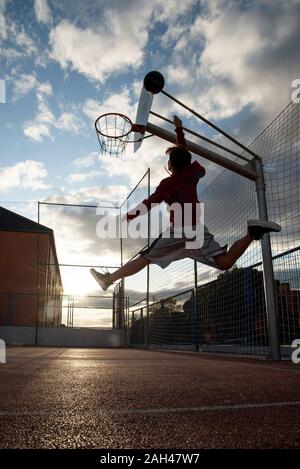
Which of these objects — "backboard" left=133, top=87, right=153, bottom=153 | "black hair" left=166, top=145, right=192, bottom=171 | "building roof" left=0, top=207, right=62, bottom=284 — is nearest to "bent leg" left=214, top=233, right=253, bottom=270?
"black hair" left=166, top=145, right=192, bottom=171

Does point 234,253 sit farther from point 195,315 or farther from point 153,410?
point 195,315

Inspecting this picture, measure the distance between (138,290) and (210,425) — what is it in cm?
1258

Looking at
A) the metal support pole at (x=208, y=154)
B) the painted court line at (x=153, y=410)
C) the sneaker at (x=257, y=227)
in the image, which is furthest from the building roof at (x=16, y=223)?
the painted court line at (x=153, y=410)

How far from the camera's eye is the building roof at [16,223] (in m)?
22.8

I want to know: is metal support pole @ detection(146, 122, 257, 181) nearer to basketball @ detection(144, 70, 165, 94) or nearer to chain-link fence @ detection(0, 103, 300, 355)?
chain-link fence @ detection(0, 103, 300, 355)

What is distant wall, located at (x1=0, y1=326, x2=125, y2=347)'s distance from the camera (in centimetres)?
1756

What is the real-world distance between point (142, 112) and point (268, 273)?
3.77 metres

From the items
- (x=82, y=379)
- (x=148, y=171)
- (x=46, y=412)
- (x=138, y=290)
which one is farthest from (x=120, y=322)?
(x=46, y=412)

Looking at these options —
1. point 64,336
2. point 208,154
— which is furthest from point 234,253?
point 64,336

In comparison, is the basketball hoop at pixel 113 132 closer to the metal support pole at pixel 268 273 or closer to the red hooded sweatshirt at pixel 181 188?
the metal support pole at pixel 268 273

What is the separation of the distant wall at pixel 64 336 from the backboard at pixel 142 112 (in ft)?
40.1

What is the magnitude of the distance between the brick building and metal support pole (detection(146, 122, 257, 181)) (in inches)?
522

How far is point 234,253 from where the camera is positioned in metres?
4.14
